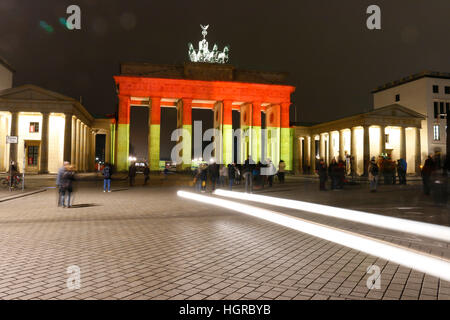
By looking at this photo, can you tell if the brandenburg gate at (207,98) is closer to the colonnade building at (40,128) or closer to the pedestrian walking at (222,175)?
the colonnade building at (40,128)

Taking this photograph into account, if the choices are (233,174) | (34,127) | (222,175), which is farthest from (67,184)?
(34,127)

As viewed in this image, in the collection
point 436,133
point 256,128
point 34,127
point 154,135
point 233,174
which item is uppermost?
point 256,128

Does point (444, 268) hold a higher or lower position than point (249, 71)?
lower

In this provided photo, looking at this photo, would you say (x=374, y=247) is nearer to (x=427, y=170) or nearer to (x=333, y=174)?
(x=427, y=170)

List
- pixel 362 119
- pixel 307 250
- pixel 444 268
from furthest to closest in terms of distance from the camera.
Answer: pixel 362 119 < pixel 307 250 < pixel 444 268

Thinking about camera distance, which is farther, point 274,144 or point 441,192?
point 274,144

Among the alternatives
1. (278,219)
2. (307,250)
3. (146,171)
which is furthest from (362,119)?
(307,250)

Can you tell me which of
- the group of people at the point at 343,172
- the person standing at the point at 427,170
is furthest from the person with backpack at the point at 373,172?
the person standing at the point at 427,170

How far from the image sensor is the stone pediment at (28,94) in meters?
40.5

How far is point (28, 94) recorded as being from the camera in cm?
4091

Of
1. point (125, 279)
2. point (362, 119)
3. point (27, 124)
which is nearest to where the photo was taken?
point (125, 279)

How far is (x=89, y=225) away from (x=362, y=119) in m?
47.5
